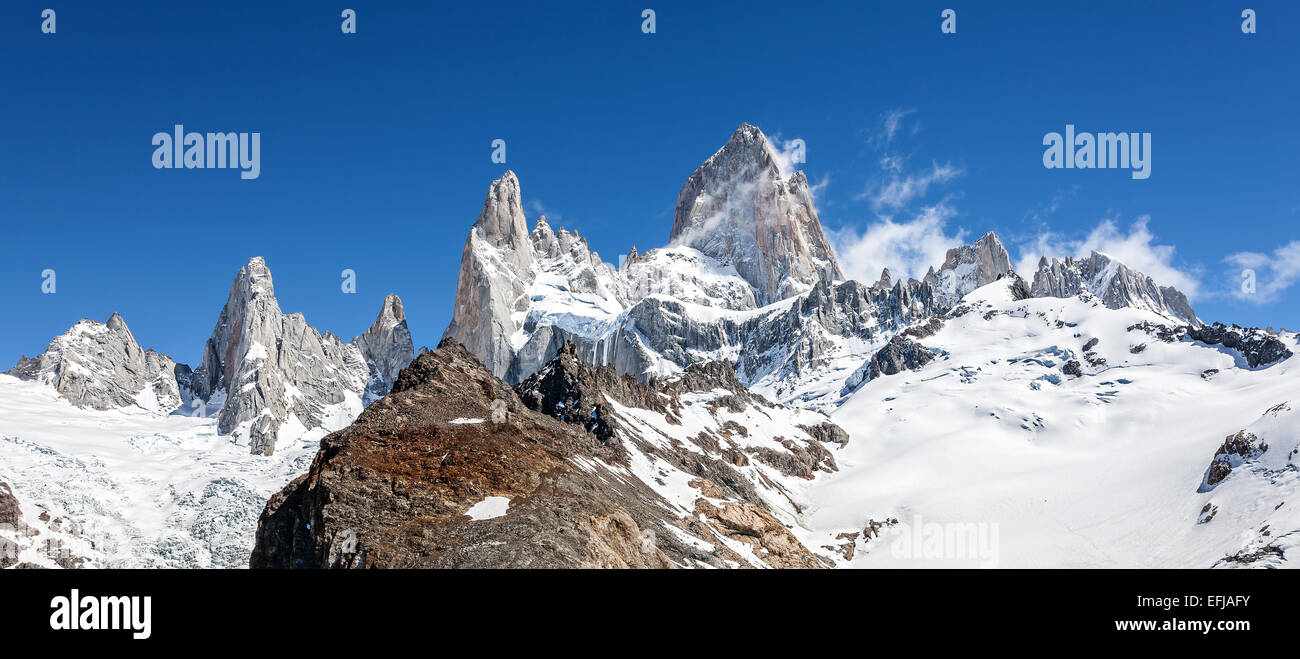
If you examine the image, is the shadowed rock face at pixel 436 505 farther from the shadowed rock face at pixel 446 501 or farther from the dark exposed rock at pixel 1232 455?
the dark exposed rock at pixel 1232 455

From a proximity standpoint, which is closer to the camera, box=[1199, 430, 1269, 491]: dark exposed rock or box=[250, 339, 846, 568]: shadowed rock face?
box=[250, 339, 846, 568]: shadowed rock face

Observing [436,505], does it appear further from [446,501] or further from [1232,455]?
[1232,455]

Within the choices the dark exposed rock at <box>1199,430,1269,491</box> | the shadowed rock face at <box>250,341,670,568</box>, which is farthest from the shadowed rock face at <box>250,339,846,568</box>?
the dark exposed rock at <box>1199,430,1269,491</box>

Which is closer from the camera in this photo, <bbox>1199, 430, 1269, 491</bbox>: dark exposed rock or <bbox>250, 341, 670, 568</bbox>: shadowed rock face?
<bbox>250, 341, 670, 568</bbox>: shadowed rock face

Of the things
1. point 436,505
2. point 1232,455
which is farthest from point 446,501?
point 1232,455

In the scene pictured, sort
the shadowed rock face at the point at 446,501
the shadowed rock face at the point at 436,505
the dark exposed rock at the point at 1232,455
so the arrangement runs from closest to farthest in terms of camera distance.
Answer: the shadowed rock face at the point at 436,505 < the shadowed rock face at the point at 446,501 < the dark exposed rock at the point at 1232,455

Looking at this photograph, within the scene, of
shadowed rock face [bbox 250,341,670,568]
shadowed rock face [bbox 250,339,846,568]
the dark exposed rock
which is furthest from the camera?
the dark exposed rock

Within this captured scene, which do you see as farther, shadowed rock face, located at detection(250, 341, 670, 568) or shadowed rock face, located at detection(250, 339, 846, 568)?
shadowed rock face, located at detection(250, 339, 846, 568)

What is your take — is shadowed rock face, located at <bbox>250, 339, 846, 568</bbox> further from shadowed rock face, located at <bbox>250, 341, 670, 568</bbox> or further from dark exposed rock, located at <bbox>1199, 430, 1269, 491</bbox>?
dark exposed rock, located at <bbox>1199, 430, 1269, 491</bbox>

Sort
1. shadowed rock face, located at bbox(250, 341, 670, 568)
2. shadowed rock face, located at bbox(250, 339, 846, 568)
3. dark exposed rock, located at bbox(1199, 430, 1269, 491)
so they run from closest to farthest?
shadowed rock face, located at bbox(250, 341, 670, 568) → shadowed rock face, located at bbox(250, 339, 846, 568) → dark exposed rock, located at bbox(1199, 430, 1269, 491)

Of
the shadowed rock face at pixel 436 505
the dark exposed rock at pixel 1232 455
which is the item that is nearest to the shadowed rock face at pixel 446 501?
the shadowed rock face at pixel 436 505
